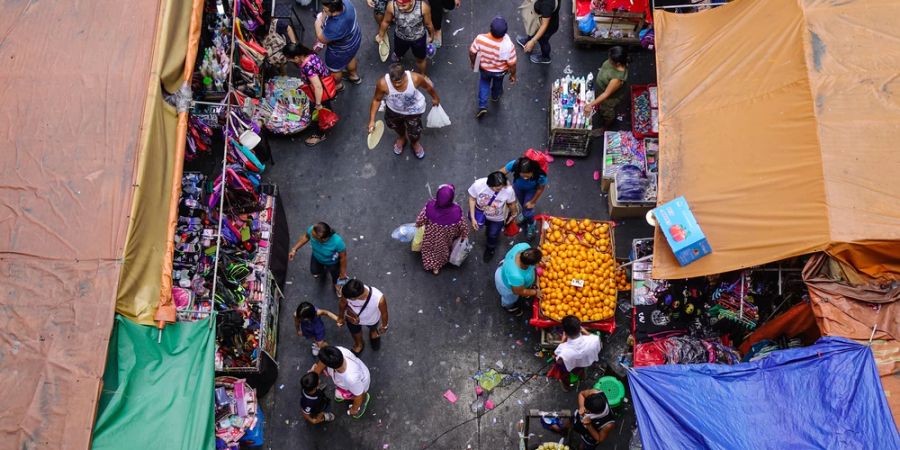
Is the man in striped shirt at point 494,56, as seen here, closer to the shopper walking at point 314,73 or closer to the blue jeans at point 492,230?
the shopper walking at point 314,73

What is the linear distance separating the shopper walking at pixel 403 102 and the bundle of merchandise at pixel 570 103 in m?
1.65

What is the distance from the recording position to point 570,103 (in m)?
9.22

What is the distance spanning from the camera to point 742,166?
6703mm

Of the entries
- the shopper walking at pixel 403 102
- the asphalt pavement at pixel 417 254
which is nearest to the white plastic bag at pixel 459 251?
the asphalt pavement at pixel 417 254

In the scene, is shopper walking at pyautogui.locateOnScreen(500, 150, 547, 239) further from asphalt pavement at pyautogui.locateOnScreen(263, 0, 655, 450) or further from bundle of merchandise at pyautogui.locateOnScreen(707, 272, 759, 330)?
bundle of merchandise at pyautogui.locateOnScreen(707, 272, 759, 330)

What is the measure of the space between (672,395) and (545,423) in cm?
203

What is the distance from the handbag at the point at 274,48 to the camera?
31.3ft

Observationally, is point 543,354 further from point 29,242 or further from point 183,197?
point 29,242

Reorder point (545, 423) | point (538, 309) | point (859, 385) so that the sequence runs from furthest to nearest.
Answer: point (538, 309)
point (545, 423)
point (859, 385)

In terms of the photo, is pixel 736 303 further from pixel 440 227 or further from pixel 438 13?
pixel 438 13

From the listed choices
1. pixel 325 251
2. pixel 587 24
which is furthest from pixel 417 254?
pixel 587 24

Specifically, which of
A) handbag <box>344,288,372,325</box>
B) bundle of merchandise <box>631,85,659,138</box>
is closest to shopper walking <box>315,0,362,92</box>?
handbag <box>344,288,372,325</box>

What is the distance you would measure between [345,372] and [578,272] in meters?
3.07

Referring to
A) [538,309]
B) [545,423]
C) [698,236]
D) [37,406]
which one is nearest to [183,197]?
[37,406]
